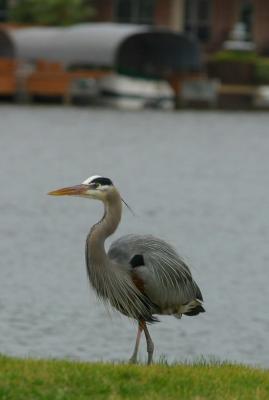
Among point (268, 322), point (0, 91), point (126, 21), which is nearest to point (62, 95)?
point (0, 91)

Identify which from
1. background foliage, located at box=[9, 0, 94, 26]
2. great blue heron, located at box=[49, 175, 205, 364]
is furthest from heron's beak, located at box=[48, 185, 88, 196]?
background foliage, located at box=[9, 0, 94, 26]

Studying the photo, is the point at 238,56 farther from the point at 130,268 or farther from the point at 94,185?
the point at 94,185

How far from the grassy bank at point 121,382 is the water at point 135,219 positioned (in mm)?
8559

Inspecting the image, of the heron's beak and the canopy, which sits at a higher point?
the heron's beak

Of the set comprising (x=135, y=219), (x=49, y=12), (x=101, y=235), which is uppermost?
(x=101, y=235)

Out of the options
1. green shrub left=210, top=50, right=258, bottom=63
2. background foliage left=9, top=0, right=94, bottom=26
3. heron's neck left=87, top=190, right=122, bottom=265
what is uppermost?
heron's neck left=87, top=190, right=122, bottom=265

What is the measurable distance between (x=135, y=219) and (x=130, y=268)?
2801 cm

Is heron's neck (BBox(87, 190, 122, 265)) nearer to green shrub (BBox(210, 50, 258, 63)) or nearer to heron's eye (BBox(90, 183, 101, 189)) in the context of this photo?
heron's eye (BBox(90, 183, 101, 189))

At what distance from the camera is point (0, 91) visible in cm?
7369

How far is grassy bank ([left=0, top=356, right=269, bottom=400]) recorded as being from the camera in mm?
10328

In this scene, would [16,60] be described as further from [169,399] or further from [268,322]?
[169,399]

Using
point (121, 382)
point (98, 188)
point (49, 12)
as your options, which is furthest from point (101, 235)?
point (49, 12)

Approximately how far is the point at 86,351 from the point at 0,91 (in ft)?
174

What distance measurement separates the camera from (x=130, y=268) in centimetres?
1237
